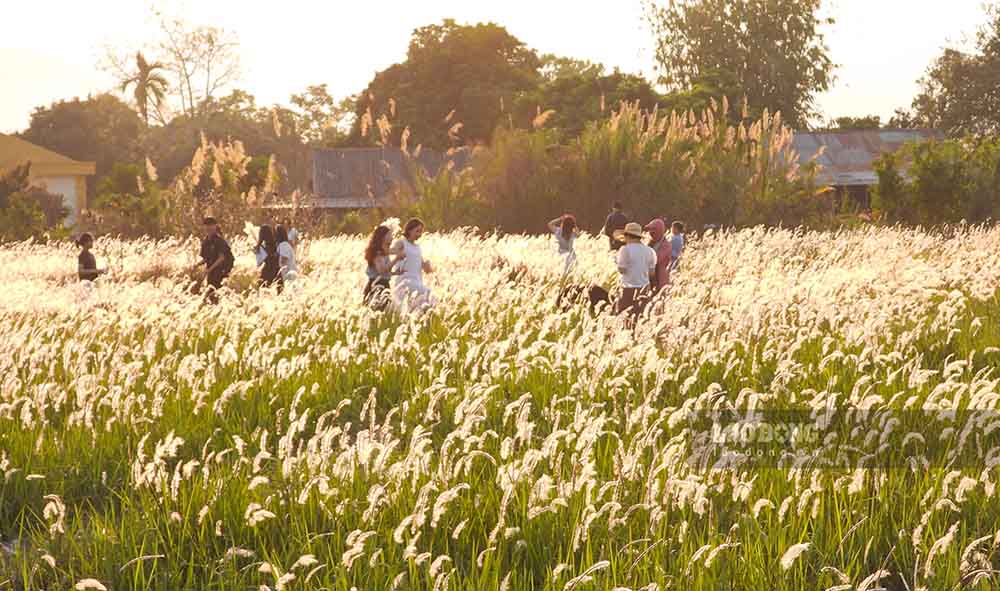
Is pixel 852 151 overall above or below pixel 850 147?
below

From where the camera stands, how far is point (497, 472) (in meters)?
4.78

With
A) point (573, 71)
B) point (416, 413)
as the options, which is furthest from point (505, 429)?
point (573, 71)

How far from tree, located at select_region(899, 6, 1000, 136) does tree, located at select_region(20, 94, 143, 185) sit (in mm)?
45390

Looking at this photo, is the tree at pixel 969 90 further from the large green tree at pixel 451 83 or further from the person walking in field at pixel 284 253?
the person walking in field at pixel 284 253

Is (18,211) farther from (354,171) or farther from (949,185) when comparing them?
(949,185)

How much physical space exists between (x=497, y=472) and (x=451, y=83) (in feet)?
152

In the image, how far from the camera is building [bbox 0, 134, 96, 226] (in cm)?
5000

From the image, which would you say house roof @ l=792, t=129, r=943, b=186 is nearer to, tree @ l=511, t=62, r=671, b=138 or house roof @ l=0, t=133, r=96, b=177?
tree @ l=511, t=62, r=671, b=138

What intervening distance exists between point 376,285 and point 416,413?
421 centimetres

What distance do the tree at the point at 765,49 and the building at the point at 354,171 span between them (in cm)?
1989

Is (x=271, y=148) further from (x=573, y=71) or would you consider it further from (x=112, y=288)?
(x=112, y=288)

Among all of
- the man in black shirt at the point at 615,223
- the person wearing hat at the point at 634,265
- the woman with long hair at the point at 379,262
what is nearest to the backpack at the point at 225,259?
the woman with long hair at the point at 379,262

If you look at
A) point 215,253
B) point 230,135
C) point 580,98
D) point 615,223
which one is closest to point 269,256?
point 215,253

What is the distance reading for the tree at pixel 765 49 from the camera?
57.6m
